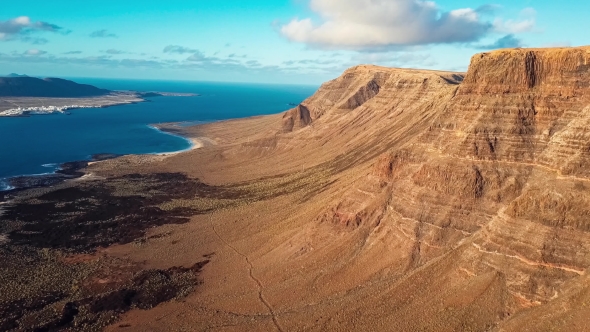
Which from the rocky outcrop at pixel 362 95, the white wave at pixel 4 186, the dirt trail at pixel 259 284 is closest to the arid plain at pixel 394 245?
the dirt trail at pixel 259 284

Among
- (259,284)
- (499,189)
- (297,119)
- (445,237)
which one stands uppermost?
(297,119)

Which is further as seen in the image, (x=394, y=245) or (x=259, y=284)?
(x=259, y=284)

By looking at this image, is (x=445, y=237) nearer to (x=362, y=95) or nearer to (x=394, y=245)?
(x=394, y=245)

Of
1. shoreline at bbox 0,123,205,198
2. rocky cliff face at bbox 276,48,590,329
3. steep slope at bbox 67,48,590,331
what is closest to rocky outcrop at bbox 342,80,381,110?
shoreline at bbox 0,123,205,198

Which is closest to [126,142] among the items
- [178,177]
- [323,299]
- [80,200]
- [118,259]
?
[178,177]

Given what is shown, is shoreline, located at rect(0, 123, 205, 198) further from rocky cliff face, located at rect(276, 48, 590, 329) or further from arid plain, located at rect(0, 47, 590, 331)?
rocky cliff face, located at rect(276, 48, 590, 329)

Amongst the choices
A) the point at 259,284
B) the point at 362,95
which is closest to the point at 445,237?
the point at 259,284

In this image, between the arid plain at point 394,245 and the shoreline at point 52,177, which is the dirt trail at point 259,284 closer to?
the arid plain at point 394,245
